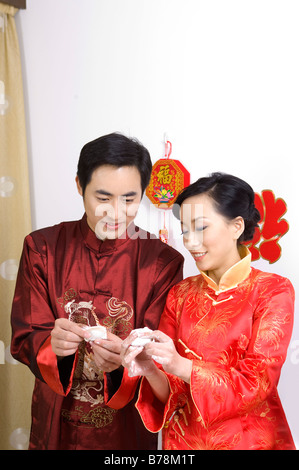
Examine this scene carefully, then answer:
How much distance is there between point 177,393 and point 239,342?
0.23 meters

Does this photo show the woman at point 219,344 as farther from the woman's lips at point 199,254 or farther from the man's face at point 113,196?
the man's face at point 113,196

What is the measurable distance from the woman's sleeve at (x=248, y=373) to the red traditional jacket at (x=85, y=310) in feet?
1.10

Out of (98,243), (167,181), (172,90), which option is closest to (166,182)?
(167,181)

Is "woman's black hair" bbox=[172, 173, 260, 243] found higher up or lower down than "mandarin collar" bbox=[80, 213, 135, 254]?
higher up

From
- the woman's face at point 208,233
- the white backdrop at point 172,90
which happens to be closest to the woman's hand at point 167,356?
the woman's face at point 208,233

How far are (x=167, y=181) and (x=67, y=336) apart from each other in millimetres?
840

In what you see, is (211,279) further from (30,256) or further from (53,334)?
(30,256)

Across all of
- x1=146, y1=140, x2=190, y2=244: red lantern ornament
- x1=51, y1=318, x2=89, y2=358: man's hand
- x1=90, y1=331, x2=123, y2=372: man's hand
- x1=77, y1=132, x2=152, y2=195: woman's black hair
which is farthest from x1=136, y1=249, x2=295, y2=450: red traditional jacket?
x1=146, y1=140, x2=190, y2=244: red lantern ornament

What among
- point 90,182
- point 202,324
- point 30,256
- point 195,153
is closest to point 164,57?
point 195,153

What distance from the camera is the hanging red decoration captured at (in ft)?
6.35

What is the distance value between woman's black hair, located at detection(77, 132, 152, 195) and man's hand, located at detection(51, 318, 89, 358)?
43cm

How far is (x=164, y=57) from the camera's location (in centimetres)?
202

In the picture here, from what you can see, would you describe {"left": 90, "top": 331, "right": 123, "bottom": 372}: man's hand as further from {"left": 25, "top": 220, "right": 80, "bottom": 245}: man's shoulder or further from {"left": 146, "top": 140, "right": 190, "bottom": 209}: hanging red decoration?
{"left": 146, "top": 140, "right": 190, "bottom": 209}: hanging red decoration

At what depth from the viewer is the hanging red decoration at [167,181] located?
1.93m
